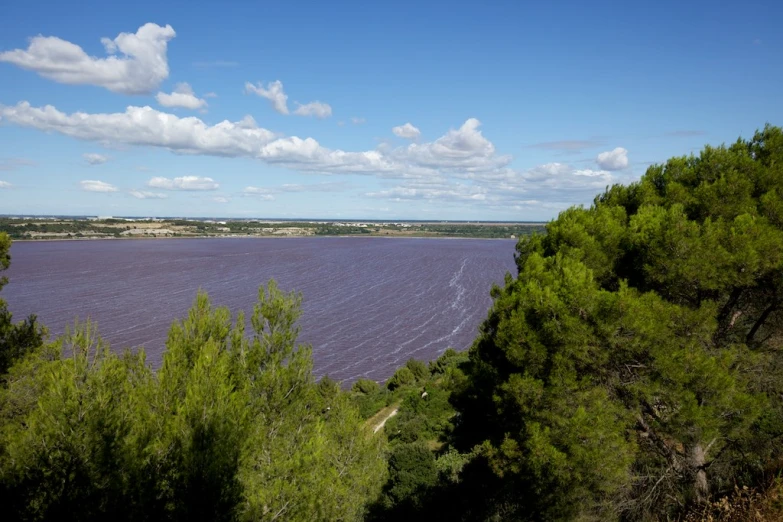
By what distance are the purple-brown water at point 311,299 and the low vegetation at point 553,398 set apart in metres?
21.2

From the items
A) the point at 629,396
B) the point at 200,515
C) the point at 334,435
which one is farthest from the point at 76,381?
the point at 629,396

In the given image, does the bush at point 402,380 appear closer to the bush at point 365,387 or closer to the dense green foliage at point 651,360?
the bush at point 365,387

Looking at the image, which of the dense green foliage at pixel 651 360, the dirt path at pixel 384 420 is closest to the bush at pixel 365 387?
the dirt path at pixel 384 420

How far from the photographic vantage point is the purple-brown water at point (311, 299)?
3856 cm

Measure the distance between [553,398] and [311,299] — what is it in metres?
49.4

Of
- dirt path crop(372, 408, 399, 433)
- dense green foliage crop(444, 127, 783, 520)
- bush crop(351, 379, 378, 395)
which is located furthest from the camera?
bush crop(351, 379, 378, 395)

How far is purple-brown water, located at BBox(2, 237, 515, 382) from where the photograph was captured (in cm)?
3856

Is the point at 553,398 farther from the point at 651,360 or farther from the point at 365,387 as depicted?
the point at 365,387

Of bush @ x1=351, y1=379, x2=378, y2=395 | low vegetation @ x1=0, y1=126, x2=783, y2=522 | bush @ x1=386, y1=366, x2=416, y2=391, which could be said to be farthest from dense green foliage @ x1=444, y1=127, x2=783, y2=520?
bush @ x1=351, y1=379, x2=378, y2=395

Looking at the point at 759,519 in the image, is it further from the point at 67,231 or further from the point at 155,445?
the point at 67,231

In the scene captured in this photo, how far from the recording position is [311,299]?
55.6 meters

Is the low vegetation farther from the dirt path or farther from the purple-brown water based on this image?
the purple-brown water

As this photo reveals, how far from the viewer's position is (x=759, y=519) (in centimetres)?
545

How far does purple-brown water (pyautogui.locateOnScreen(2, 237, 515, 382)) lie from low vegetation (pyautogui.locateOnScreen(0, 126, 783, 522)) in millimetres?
21240
